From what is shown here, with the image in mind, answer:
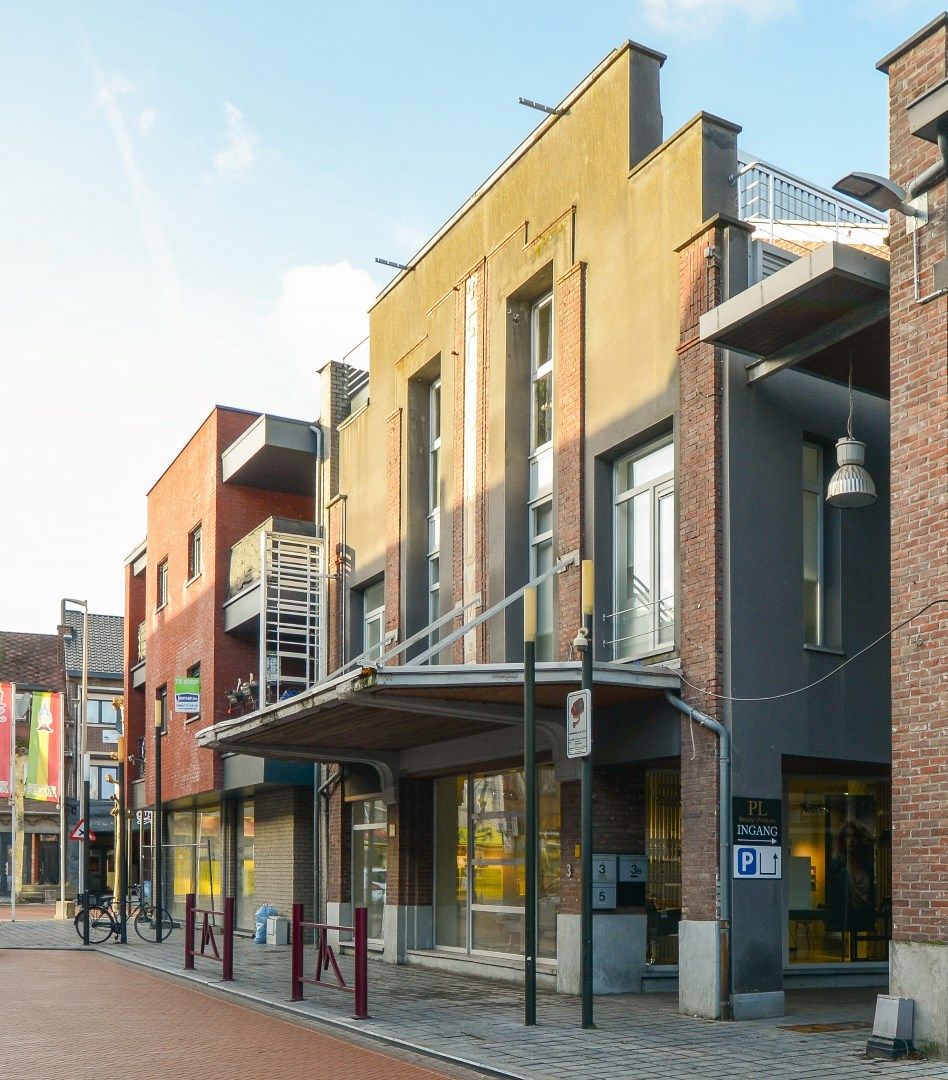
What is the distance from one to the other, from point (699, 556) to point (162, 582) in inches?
914

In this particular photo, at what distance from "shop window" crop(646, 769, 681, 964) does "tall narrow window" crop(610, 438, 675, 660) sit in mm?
1799

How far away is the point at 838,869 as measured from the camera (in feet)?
58.2

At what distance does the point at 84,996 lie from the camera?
17.1 m

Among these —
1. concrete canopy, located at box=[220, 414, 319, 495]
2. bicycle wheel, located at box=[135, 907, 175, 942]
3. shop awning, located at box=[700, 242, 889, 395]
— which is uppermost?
concrete canopy, located at box=[220, 414, 319, 495]

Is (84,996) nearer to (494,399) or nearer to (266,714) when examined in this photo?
(266,714)

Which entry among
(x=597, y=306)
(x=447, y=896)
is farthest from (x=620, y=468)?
(x=447, y=896)

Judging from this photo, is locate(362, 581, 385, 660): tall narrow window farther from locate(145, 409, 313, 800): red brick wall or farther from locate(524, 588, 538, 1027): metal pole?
locate(524, 588, 538, 1027): metal pole

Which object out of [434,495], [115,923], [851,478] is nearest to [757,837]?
[851,478]

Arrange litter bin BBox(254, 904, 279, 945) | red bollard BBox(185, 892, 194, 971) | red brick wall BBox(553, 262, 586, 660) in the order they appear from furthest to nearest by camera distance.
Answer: litter bin BBox(254, 904, 279, 945), red bollard BBox(185, 892, 194, 971), red brick wall BBox(553, 262, 586, 660)

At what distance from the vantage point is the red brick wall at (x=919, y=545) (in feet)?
37.8

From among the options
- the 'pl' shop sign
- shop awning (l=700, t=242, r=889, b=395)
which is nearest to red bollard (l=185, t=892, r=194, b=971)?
the 'pl' shop sign

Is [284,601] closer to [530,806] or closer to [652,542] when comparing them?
[652,542]

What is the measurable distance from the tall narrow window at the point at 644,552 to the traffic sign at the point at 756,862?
2.42 meters

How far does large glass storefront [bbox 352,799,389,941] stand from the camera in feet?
76.9
